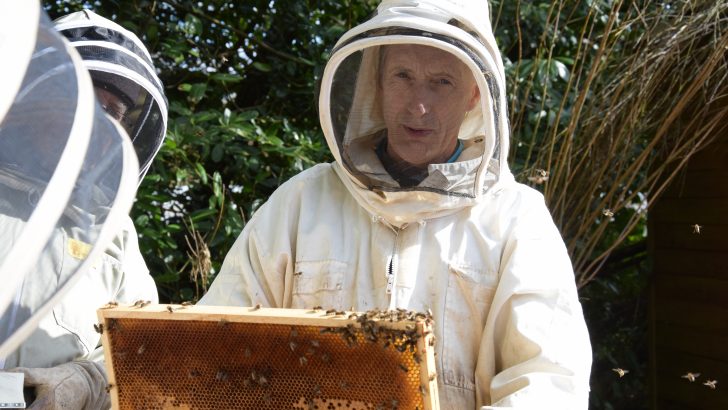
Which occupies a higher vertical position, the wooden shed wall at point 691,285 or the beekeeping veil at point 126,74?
the beekeeping veil at point 126,74

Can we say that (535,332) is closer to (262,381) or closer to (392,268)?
(392,268)

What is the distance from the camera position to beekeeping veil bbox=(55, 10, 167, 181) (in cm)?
303

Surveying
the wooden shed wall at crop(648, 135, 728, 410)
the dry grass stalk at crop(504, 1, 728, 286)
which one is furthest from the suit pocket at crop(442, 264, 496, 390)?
the wooden shed wall at crop(648, 135, 728, 410)

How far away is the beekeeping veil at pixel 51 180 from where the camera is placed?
3.83ft

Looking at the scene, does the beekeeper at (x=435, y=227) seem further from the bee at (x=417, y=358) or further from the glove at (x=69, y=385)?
the glove at (x=69, y=385)

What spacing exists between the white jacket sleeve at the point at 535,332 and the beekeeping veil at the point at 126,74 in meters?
1.38

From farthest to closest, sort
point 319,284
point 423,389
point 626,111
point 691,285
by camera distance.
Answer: point 691,285
point 626,111
point 319,284
point 423,389

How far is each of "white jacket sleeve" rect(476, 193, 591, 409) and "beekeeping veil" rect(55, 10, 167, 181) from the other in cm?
138

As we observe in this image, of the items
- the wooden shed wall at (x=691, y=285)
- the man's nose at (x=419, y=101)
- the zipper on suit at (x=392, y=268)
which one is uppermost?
the man's nose at (x=419, y=101)

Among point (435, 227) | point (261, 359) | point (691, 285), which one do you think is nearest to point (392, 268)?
point (435, 227)

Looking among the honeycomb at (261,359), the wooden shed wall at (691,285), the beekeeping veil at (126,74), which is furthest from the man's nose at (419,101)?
the wooden shed wall at (691,285)

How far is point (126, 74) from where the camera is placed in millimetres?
3059

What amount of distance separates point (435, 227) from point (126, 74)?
1297mm

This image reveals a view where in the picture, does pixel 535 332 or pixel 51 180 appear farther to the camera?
pixel 535 332
